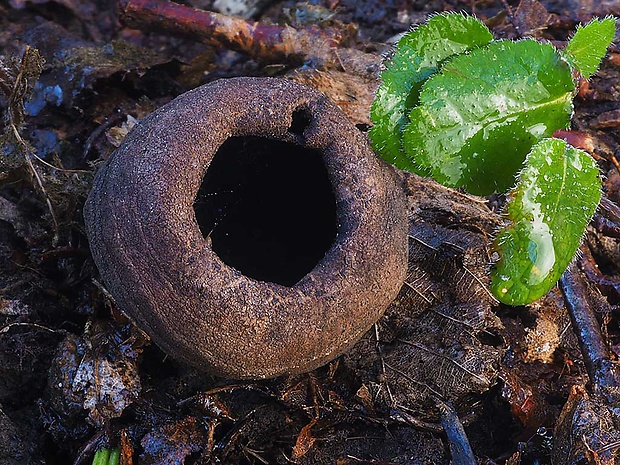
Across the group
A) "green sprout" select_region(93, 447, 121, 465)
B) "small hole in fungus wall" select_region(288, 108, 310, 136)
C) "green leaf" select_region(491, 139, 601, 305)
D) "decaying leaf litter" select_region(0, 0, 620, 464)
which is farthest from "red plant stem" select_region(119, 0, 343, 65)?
"green sprout" select_region(93, 447, 121, 465)

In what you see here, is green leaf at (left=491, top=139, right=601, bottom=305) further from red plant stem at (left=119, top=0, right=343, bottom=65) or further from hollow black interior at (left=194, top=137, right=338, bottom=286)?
red plant stem at (left=119, top=0, right=343, bottom=65)

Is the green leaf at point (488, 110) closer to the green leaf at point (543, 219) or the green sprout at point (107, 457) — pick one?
the green leaf at point (543, 219)

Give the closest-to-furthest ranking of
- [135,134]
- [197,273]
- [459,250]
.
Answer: [197,273] → [135,134] → [459,250]

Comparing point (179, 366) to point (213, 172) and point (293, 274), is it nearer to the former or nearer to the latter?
point (293, 274)

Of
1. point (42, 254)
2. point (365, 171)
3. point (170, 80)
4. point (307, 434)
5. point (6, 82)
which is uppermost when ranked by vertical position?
point (365, 171)

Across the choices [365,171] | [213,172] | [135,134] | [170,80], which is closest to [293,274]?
[213,172]

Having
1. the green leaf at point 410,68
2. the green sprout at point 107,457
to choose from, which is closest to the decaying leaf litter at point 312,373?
the green sprout at point 107,457

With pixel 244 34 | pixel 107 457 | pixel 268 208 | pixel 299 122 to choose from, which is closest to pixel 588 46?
pixel 299 122
